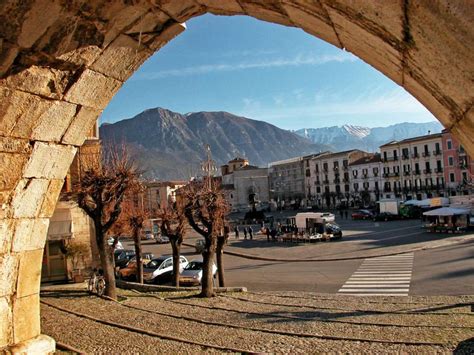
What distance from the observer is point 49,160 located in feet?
12.3

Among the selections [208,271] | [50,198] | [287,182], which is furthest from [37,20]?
[287,182]

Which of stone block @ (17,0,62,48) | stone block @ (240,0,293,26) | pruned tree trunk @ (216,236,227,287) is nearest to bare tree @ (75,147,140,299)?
pruned tree trunk @ (216,236,227,287)

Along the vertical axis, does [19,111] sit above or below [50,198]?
above

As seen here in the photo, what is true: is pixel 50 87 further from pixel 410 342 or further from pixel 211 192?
pixel 211 192

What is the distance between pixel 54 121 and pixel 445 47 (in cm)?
302

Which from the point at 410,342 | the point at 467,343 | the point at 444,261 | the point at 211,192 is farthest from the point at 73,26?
the point at 444,261

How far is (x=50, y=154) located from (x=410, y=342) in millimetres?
6670

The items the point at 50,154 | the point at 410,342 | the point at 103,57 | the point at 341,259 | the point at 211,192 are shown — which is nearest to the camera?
the point at 103,57

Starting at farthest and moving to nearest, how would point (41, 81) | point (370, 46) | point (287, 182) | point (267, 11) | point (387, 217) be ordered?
point (287, 182)
point (387, 217)
point (41, 81)
point (267, 11)
point (370, 46)

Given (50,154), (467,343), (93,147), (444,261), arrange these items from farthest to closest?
(444,261)
(93,147)
(467,343)
(50,154)

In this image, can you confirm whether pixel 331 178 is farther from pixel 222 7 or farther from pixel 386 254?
pixel 222 7

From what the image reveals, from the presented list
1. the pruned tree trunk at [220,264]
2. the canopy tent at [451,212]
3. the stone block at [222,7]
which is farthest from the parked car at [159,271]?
the canopy tent at [451,212]

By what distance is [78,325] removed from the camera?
349 inches

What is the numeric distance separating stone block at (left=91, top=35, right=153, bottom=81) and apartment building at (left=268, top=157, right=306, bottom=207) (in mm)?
76690
